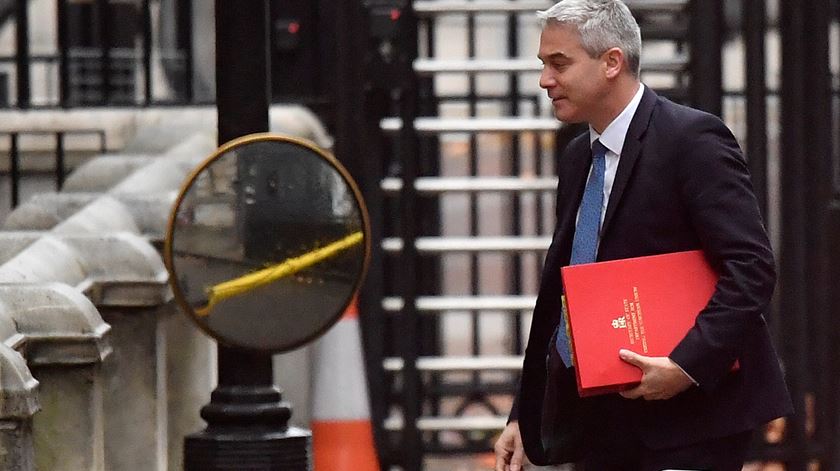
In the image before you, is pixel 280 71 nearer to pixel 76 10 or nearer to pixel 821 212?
pixel 821 212

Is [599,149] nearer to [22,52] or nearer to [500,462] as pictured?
[500,462]

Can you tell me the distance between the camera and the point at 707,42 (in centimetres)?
938

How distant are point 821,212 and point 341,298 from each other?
421cm

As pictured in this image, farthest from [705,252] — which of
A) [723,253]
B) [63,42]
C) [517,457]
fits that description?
[63,42]

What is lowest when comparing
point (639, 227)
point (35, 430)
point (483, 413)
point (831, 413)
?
point (483, 413)

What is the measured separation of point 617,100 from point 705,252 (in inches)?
14.7

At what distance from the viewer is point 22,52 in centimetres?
963

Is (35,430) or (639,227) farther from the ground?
(639,227)

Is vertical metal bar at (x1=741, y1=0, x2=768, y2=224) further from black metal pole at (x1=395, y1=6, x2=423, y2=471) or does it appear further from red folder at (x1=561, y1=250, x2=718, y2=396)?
red folder at (x1=561, y1=250, x2=718, y2=396)

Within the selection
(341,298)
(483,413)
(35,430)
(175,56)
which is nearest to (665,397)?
(341,298)

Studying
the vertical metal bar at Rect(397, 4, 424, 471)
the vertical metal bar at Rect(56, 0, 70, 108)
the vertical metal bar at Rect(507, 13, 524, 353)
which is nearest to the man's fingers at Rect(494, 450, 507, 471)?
the vertical metal bar at Rect(397, 4, 424, 471)

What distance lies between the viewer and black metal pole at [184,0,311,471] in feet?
18.9

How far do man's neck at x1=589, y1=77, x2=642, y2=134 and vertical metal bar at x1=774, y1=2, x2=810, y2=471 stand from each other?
4.93 m

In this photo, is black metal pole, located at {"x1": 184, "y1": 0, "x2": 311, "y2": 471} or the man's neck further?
black metal pole, located at {"x1": 184, "y1": 0, "x2": 311, "y2": 471}
